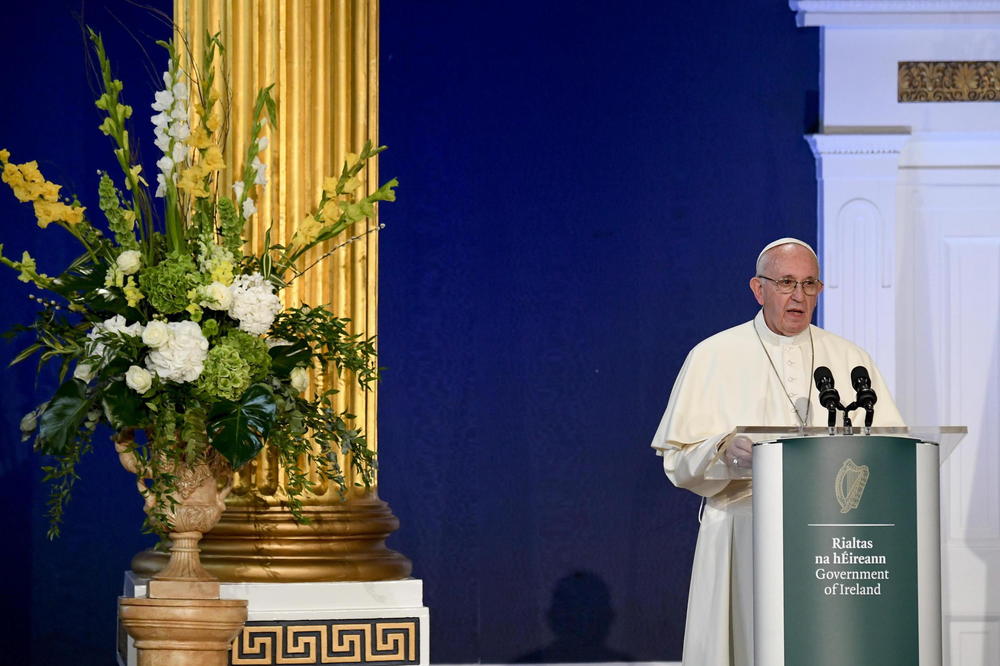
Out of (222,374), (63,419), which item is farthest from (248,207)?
(63,419)

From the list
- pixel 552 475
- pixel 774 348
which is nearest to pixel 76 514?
pixel 552 475

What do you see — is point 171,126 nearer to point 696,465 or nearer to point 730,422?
point 696,465

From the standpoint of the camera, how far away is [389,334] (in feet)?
20.4

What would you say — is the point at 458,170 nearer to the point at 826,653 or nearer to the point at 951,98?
the point at 951,98

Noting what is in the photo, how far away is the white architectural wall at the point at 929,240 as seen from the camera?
6320 millimetres

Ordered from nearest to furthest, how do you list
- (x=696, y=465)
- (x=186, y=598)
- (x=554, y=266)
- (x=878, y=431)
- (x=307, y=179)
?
(x=186, y=598), (x=878, y=431), (x=307, y=179), (x=696, y=465), (x=554, y=266)

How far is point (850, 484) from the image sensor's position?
3.22m

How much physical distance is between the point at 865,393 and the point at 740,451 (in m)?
0.50

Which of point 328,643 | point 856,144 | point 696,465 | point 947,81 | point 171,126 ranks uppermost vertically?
point 947,81

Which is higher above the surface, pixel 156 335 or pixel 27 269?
pixel 27 269

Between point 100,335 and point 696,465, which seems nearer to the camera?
point 100,335

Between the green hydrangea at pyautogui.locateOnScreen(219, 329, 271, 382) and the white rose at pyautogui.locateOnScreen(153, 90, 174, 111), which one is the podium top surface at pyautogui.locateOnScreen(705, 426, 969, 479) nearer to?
the green hydrangea at pyautogui.locateOnScreen(219, 329, 271, 382)

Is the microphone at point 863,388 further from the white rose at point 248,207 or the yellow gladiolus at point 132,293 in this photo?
the yellow gladiolus at point 132,293

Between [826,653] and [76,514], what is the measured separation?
3.76 meters
